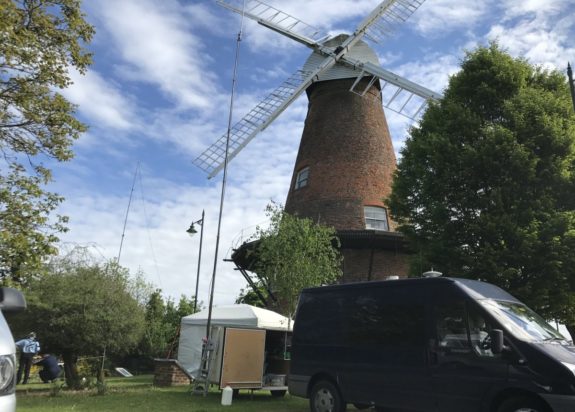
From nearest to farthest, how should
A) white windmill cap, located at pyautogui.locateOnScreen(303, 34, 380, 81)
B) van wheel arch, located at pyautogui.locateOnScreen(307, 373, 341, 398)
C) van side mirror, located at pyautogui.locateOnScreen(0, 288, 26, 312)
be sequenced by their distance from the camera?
van side mirror, located at pyautogui.locateOnScreen(0, 288, 26, 312) → van wheel arch, located at pyautogui.locateOnScreen(307, 373, 341, 398) → white windmill cap, located at pyautogui.locateOnScreen(303, 34, 380, 81)

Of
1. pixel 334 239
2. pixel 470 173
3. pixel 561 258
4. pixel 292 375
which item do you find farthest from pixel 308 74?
pixel 292 375

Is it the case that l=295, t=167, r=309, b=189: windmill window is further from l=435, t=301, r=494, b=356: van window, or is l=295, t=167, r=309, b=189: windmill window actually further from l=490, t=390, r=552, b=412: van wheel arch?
l=490, t=390, r=552, b=412: van wheel arch

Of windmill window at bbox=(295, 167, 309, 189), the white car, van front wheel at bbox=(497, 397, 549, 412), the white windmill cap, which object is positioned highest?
the white windmill cap

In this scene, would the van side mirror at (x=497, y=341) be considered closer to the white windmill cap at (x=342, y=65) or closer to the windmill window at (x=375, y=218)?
the windmill window at (x=375, y=218)

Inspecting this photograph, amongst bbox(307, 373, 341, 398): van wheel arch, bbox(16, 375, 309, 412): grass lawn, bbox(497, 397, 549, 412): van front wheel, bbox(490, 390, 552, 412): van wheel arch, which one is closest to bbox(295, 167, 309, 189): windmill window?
bbox(16, 375, 309, 412): grass lawn

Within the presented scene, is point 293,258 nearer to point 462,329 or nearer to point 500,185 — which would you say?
point 500,185

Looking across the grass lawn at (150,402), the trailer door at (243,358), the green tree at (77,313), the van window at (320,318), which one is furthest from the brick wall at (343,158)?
the van window at (320,318)

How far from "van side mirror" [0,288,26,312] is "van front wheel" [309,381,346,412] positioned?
6388 mm

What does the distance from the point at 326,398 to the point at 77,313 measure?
856 cm

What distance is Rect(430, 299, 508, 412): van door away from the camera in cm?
670

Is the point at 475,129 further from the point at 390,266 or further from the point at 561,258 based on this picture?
the point at 390,266

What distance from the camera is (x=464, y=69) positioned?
14125mm

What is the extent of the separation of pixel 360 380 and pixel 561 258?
6.19m

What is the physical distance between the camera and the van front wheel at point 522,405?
6.21 metres
